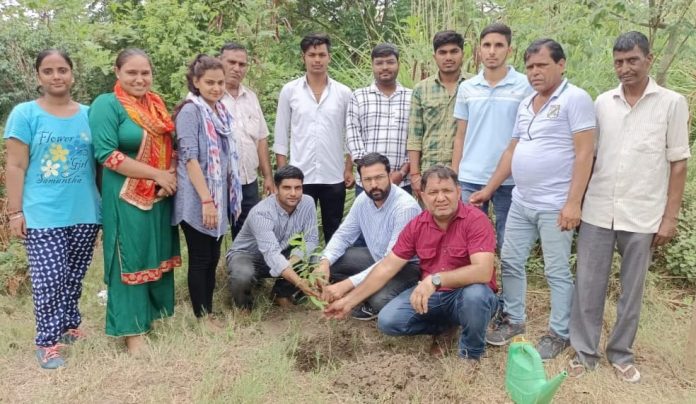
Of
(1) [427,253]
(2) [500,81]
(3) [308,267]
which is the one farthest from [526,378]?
(2) [500,81]

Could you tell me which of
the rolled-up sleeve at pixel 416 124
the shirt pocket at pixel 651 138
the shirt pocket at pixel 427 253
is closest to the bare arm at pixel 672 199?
the shirt pocket at pixel 651 138

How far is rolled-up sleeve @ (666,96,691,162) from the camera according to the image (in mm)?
2797

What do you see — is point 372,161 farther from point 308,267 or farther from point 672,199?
point 672,199

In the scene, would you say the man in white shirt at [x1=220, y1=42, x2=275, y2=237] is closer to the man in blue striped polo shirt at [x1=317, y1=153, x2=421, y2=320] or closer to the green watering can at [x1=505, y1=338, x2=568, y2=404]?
the man in blue striped polo shirt at [x1=317, y1=153, x2=421, y2=320]

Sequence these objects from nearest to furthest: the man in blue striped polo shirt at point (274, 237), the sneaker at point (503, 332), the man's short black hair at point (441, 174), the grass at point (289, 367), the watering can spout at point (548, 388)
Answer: the watering can spout at point (548, 388), the grass at point (289, 367), the man's short black hair at point (441, 174), the sneaker at point (503, 332), the man in blue striped polo shirt at point (274, 237)

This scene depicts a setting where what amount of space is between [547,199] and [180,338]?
7.16 feet

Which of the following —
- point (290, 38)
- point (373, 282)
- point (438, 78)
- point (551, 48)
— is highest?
point (290, 38)

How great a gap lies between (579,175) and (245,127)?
2.24 meters

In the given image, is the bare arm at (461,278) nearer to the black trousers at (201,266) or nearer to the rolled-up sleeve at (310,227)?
the rolled-up sleeve at (310,227)

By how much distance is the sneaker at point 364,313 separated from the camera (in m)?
3.92

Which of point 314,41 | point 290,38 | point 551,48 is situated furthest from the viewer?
point 290,38

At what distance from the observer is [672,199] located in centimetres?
287

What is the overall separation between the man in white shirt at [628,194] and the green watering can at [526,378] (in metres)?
0.55

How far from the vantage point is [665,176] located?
287 cm
